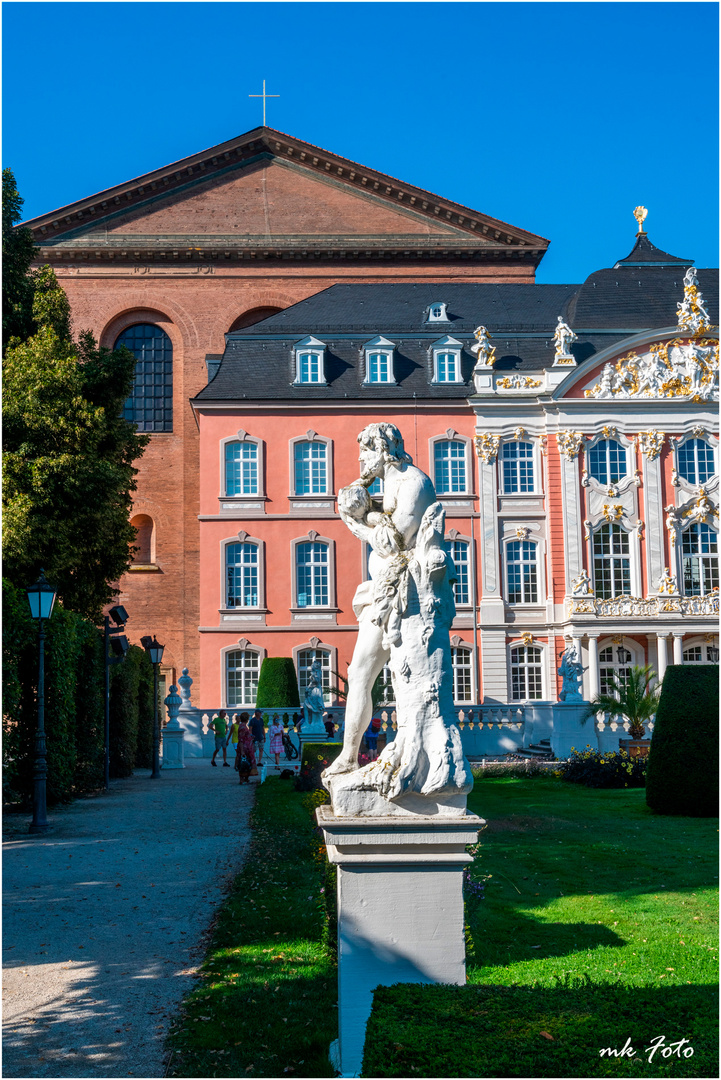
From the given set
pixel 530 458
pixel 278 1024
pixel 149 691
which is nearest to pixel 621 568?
pixel 530 458

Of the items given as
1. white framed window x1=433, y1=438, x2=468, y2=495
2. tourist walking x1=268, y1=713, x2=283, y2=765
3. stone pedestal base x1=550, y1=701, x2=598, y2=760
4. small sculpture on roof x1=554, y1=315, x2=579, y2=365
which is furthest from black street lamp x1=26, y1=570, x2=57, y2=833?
small sculpture on roof x1=554, y1=315, x2=579, y2=365

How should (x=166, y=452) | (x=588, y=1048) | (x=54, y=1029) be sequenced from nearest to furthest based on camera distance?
(x=588, y=1048) → (x=54, y=1029) → (x=166, y=452)

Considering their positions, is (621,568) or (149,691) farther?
(621,568)

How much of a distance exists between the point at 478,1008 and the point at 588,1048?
484mm

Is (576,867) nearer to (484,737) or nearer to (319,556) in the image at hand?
(484,737)

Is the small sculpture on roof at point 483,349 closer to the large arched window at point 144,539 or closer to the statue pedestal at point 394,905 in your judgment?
the large arched window at point 144,539

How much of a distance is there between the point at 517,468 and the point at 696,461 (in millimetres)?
6386

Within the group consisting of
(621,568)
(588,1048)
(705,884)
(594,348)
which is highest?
(594,348)

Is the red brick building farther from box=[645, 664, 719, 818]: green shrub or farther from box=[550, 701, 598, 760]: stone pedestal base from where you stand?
box=[645, 664, 719, 818]: green shrub

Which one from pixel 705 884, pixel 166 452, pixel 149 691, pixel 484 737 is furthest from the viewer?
pixel 166 452

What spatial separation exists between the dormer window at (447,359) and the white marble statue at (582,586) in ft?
28.5

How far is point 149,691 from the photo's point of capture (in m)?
26.9

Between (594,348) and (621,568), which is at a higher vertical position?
(594,348)

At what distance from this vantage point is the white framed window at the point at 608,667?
35666 millimetres
